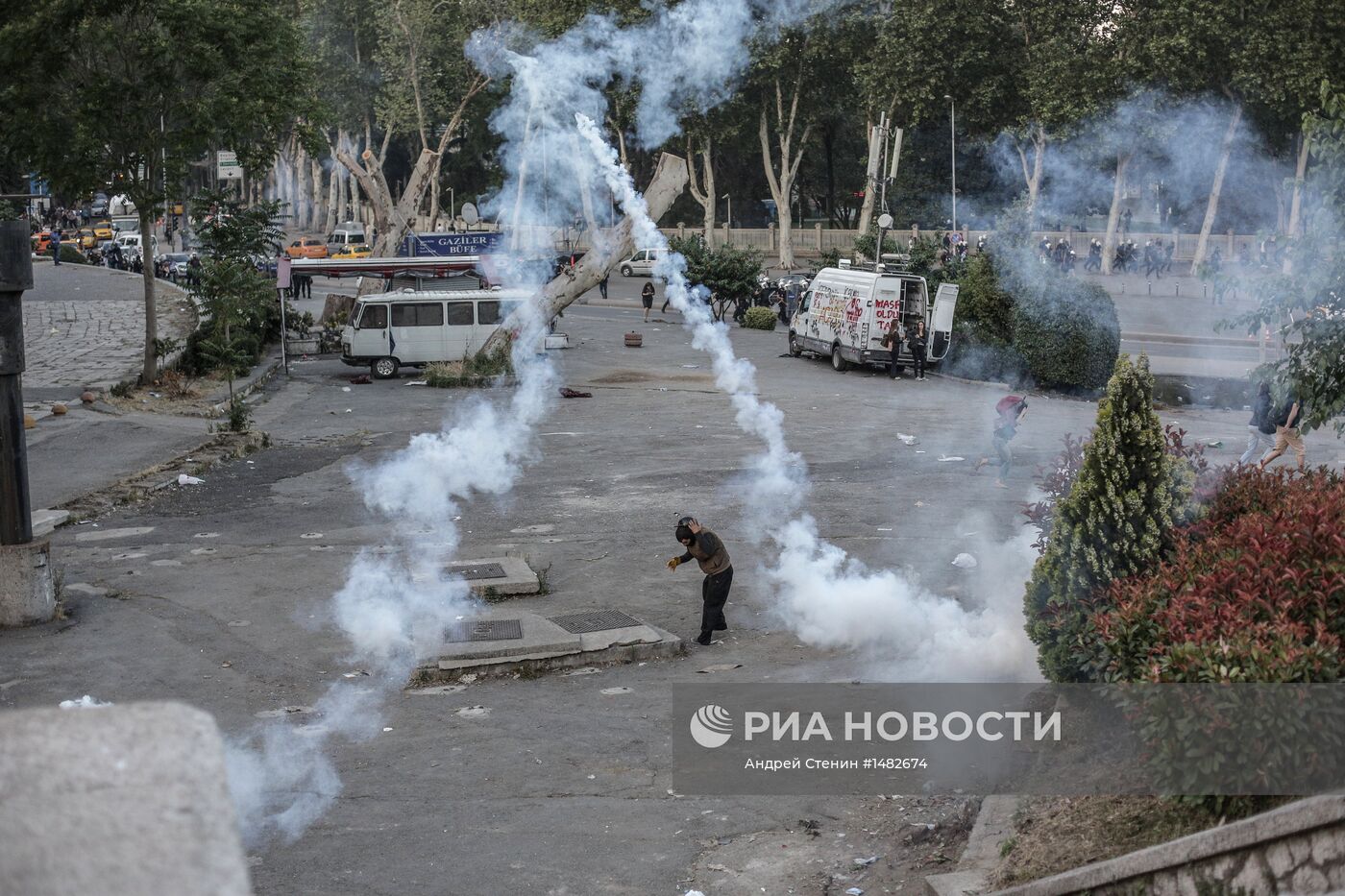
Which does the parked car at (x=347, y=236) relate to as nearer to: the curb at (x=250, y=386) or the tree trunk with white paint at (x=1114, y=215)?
the curb at (x=250, y=386)

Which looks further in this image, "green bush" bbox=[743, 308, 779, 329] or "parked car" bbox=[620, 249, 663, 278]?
"parked car" bbox=[620, 249, 663, 278]

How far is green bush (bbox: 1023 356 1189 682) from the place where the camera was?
321 inches

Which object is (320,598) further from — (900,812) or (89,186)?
(89,186)

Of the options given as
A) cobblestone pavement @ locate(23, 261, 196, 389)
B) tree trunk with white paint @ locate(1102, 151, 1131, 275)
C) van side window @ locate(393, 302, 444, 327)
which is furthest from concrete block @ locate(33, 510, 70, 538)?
tree trunk with white paint @ locate(1102, 151, 1131, 275)

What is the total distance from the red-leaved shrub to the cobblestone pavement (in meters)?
25.4

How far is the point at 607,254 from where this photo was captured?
98.0 ft

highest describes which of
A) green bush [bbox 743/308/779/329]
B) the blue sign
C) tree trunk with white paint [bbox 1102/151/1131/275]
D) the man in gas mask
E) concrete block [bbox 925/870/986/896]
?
tree trunk with white paint [bbox 1102/151/1131/275]

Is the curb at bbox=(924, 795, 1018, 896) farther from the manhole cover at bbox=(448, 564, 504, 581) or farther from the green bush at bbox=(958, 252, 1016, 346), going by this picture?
the green bush at bbox=(958, 252, 1016, 346)

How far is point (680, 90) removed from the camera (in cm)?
3747

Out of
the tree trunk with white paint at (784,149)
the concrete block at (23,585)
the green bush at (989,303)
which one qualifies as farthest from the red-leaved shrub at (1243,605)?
the tree trunk with white paint at (784,149)

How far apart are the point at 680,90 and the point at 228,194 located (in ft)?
41.5

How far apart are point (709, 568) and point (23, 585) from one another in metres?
6.64

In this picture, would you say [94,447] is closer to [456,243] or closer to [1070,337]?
[456,243]

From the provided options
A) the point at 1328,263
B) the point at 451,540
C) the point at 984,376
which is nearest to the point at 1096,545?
the point at 1328,263
